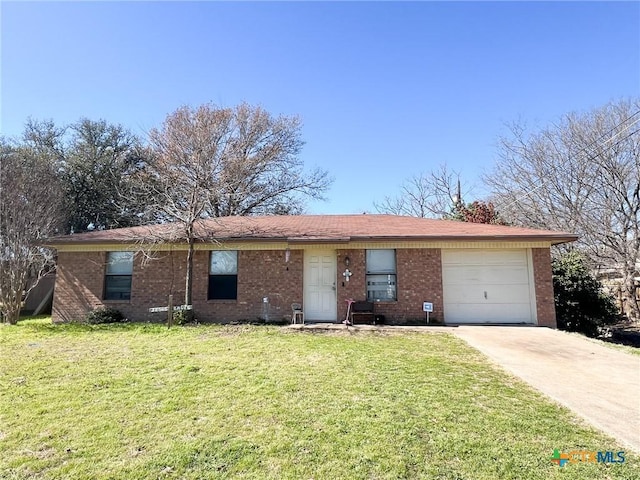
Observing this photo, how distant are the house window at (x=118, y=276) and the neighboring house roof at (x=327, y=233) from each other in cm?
65

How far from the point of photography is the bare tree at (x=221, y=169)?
443 inches

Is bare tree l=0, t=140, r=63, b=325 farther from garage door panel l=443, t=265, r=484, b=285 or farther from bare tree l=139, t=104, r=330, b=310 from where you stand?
garage door panel l=443, t=265, r=484, b=285

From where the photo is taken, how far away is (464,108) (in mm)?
14117

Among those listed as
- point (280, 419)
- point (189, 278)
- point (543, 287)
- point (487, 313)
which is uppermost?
point (189, 278)

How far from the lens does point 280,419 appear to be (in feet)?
12.3

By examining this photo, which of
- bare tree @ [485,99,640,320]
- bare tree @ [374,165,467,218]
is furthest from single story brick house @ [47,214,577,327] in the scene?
bare tree @ [374,165,467,218]

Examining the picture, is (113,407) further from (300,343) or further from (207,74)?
(207,74)

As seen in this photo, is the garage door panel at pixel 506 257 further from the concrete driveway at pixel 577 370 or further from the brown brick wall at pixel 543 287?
the concrete driveway at pixel 577 370

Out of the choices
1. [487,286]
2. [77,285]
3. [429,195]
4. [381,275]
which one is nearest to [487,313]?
[487,286]

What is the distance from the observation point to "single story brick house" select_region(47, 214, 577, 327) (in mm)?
10281

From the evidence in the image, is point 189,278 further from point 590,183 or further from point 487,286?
point 590,183

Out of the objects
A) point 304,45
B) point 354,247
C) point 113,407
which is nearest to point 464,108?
point 304,45

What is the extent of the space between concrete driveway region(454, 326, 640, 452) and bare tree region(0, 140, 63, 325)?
13109 millimetres

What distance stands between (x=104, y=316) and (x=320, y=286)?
6.52 meters
